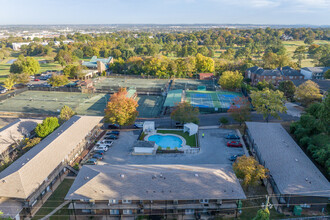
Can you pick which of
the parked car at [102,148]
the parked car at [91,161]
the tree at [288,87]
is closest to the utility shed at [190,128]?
the parked car at [102,148]

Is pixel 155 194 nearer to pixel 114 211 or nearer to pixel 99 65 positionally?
pixel 114 211

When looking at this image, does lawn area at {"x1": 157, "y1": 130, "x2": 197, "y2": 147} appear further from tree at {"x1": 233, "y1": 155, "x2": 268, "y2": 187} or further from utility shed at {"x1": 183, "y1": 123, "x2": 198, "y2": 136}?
tree at {"x1": 233, "y1": 155, "x2": 268, "y2": 187}

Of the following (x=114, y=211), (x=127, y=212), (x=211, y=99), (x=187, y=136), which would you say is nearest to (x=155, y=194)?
(x=127, y=212)

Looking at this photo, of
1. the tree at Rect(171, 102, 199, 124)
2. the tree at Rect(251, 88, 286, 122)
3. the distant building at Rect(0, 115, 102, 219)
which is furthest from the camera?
the tree at Rect(171, 102, 199, 124)

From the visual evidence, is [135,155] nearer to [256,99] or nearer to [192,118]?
[192,118]

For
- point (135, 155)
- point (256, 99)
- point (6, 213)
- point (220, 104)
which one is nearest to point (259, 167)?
point (135, 155)

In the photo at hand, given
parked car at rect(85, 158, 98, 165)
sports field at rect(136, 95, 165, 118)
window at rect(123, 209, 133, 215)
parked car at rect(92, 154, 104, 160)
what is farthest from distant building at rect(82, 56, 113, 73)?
window at rect(123, 209, 133, 215)
